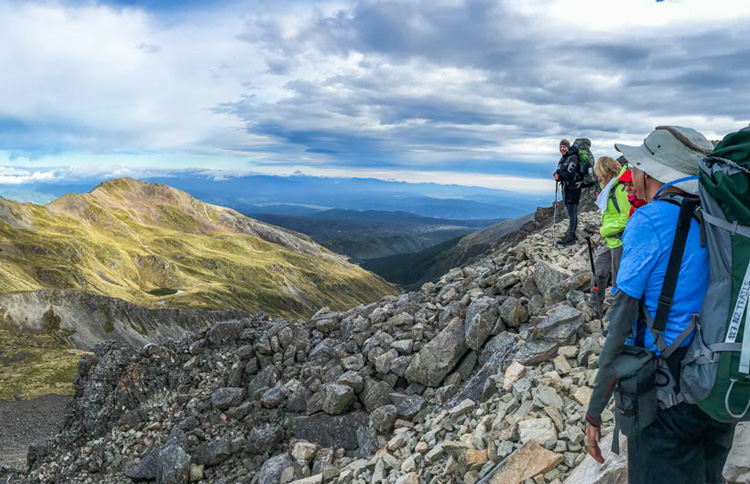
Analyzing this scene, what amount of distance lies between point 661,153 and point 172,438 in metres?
18.0

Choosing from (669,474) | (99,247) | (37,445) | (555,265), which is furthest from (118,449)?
(99,247)

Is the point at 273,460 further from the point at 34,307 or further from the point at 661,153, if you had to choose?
the point at 34,307

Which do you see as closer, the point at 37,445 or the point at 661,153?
the point at 661,153

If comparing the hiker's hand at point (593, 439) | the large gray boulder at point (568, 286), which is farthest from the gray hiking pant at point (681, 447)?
the large gray boulder at point (568, 286)

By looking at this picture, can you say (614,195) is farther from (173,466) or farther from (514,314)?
(173,466)

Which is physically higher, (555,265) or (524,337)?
(555,265)

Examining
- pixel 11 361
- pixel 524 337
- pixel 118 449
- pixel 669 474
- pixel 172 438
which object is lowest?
pixel 11 361

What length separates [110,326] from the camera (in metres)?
121

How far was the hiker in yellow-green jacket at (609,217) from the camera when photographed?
10.3 metres

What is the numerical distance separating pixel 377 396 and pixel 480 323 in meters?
4.23

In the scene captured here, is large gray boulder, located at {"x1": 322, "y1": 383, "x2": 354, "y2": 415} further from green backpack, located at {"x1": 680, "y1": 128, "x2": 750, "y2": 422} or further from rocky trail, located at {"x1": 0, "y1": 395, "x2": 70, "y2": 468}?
rocky trail, located at {"x1": 0, "y1": 395, "x2": 70, "y2": 468}

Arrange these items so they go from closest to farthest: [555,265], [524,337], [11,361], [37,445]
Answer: [524,337] → [555,265] → [37,445] → [11,361]

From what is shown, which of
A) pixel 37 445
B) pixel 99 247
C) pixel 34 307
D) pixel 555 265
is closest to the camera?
pixel 555 265

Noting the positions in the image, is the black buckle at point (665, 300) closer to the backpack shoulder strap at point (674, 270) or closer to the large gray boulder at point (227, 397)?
the backpack shoulder strap at point (674, 270)
